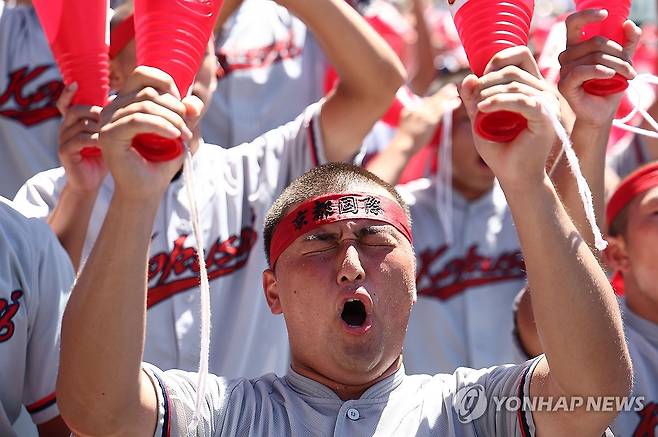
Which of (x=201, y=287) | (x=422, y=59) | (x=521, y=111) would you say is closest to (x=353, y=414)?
(x=201, y=287)

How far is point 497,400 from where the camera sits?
2197 millimetres

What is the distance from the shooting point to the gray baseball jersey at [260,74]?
4066 mm

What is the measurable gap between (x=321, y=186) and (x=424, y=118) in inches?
58.4

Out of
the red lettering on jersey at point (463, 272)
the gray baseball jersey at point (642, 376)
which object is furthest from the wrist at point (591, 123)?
the red lettering on jersey at point (463, 272)

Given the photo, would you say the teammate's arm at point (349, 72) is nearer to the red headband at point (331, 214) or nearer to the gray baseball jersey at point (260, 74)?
the red headband at point (331, 214)

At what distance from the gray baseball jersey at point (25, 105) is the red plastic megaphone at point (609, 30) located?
→ 2016 millimetres

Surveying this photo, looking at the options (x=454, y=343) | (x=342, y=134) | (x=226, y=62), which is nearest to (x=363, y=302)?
(x=342, y=134)

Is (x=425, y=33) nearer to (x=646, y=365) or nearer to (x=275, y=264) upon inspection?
(x=646, y=365)

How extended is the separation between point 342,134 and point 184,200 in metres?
0.52

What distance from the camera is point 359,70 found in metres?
3.06

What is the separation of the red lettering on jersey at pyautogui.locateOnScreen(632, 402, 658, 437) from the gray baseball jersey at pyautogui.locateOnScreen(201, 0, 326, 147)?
6.01 ft

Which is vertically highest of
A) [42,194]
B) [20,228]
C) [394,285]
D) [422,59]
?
[422,59]

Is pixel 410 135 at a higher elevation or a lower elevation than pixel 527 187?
higher

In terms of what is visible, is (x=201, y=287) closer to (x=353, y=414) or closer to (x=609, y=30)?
(x=353, y=414)
